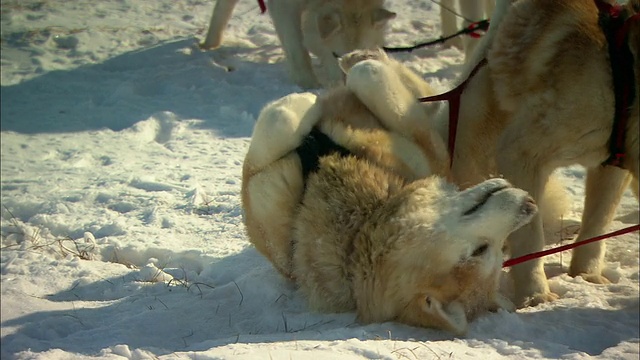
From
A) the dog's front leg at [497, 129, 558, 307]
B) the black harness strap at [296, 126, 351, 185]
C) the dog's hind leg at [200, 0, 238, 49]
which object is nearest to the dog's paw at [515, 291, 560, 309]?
the dog's front leg at [497, 129, 558, 307]

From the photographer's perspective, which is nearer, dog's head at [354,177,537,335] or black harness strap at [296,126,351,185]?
dog's head at [354,177,537,335]

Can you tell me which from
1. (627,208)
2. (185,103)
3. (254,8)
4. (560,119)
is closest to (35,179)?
(185,103)

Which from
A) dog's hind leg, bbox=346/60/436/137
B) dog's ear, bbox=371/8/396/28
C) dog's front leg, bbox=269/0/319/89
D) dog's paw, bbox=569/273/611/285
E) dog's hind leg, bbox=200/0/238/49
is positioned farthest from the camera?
dog's hind leg, bbox=200/0/238/49

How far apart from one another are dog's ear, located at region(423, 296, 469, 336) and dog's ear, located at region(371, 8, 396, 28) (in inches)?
195

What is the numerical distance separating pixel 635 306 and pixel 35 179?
14.1 feet

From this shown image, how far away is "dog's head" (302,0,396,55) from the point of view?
25.0 feet

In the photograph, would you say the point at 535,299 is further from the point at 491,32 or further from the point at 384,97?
the point at 491,32

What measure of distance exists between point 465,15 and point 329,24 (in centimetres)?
161

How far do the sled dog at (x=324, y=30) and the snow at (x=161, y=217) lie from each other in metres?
0.30

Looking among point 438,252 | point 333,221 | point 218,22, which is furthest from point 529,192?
point 218,22

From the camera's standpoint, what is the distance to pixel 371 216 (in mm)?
3322

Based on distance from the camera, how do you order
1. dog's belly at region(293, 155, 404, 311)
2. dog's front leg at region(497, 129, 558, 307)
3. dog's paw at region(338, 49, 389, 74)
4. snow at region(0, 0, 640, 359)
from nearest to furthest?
snow at region(0, 0, 640, 359) → dog's belly at region(293, 155, 404, 311) → dog's front leg at region(497, 129, 558, 307) → dog's paw at region(338, 49, 389, 74)

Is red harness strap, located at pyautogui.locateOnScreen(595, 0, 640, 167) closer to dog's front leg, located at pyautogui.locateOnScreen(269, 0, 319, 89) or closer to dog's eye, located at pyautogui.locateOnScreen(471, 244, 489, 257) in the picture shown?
dog's eye, located at pyautogui.locateOnScreen(471, 244, 489, 257)

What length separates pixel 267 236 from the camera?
12.4ft
